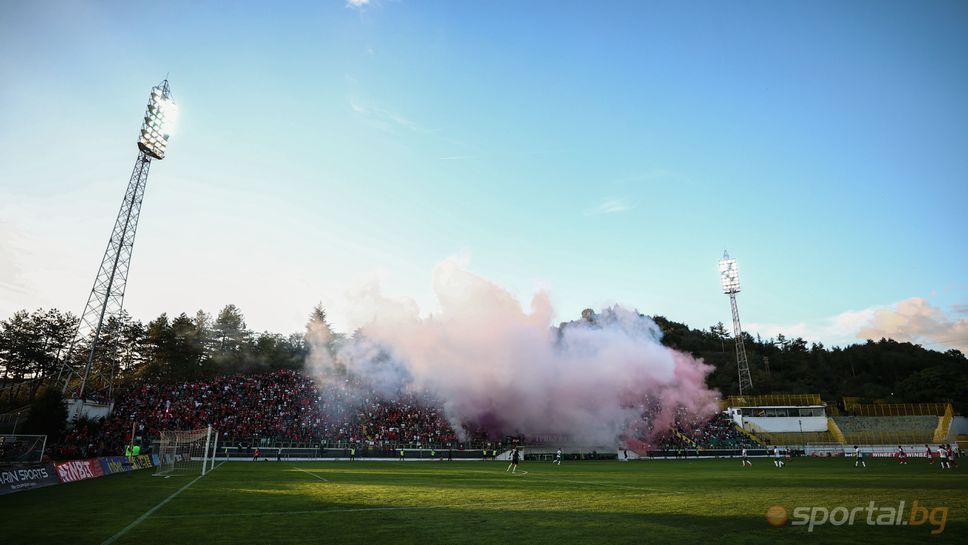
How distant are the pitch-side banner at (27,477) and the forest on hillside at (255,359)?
26061 millimetres

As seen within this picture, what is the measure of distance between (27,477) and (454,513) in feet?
56.8

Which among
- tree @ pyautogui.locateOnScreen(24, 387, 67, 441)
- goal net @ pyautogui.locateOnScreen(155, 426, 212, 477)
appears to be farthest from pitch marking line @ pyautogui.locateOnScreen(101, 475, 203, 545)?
tree @ pyautogui.locateOnScreen(24, 387, 67, 441)

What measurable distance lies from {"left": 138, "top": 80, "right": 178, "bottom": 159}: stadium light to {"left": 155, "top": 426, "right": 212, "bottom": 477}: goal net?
24538mm

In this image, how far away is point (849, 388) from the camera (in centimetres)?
9925

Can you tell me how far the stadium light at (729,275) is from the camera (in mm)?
75125

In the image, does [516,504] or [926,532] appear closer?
[926,532]

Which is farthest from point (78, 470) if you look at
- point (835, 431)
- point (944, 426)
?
point (944, 426)

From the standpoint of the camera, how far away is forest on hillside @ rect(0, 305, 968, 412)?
6200 centimetres

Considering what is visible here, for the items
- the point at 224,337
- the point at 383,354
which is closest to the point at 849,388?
the point at 383,354

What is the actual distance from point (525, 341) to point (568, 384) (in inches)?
279

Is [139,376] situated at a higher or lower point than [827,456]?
higher

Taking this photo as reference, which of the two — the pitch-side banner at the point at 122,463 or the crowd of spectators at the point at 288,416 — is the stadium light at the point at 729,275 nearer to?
the crowd of spectators at the point at 288,416

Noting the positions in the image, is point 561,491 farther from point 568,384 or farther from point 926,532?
point 568,384

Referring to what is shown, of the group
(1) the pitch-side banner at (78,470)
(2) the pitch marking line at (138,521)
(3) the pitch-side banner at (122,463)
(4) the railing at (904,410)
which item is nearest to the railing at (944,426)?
(4) the railing at (904,410)
